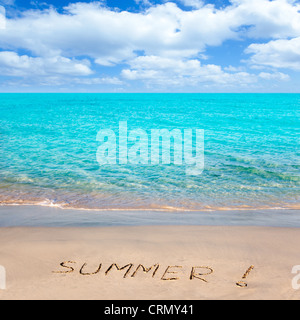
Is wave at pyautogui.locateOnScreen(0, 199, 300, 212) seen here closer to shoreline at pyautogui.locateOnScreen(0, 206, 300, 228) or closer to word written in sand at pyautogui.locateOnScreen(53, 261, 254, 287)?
shoreline at pyautogui.locateOnScreen(0, 206, 300, 228)

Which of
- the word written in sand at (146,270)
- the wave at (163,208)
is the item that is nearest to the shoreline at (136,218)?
the wave at (163,208)

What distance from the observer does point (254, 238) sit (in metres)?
6.11

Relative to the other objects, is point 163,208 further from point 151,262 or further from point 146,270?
point 146,270

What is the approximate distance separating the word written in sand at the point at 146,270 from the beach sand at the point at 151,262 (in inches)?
0.7

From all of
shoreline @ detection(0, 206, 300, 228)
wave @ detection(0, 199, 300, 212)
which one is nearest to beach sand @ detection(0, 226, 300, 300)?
shoreline @ detection(0, 206, 300, 228)

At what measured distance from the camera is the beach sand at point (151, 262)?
4.21 m

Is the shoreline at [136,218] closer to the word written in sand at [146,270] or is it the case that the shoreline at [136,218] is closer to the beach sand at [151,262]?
the beach sand at [151,262]

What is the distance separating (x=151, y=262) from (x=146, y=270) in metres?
0.28

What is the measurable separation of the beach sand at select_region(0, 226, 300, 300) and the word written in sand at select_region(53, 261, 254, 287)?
2cm

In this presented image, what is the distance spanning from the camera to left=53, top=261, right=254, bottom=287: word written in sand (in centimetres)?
462

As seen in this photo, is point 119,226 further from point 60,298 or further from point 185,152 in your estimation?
point 185,152

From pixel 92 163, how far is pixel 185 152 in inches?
240

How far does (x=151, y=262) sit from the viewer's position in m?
5.07
